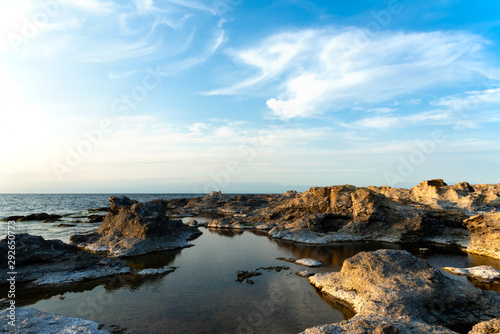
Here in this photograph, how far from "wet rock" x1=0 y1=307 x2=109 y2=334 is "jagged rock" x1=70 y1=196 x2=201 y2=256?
1721cm

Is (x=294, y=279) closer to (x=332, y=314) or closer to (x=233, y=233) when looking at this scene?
(x=332, y=314)

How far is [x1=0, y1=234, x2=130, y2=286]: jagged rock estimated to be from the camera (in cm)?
2061

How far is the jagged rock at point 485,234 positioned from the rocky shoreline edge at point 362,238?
91mm

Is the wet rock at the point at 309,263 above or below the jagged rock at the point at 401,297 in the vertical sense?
below

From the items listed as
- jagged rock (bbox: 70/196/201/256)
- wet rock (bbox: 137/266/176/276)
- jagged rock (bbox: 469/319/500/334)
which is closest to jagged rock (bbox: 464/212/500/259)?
jagged rock (bbox: 469/319/500/334)

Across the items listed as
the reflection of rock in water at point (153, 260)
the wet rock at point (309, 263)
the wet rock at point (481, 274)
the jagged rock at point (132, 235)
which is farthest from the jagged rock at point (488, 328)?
the jagged rock at point (132, 235)

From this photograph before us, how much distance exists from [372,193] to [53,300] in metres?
43.1

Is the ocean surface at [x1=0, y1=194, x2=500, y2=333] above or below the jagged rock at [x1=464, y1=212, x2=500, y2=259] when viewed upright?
below

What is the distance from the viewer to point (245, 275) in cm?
2319

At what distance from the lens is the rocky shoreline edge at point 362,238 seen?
14499 millimetres

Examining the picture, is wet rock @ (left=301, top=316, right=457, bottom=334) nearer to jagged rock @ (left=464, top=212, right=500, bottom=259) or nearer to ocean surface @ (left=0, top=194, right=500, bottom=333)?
ocean surface @ (left=0, top=194, right=500, bottom=333)

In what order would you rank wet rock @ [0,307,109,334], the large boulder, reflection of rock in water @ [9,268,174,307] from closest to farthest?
1. wet rock @ [0,307,109,334]
2. reflection of rock in water @ [9,268,174,307]
3. the large boulder

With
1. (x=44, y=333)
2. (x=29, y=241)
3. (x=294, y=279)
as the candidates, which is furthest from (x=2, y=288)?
(x=294, y=279)

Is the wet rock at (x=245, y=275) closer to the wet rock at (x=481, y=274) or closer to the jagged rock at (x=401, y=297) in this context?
the jagged rock at (x=401, y=297)
